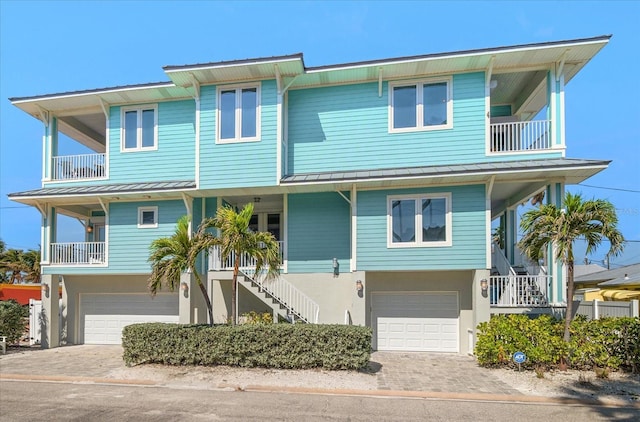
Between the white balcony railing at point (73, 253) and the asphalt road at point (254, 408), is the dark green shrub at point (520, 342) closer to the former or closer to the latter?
the asphalt road at point (254, 408)

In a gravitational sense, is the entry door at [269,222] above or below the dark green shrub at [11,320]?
above

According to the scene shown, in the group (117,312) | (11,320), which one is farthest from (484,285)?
(11,320)

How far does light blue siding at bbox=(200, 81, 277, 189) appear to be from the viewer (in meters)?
12.8

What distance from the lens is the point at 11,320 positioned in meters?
13.9

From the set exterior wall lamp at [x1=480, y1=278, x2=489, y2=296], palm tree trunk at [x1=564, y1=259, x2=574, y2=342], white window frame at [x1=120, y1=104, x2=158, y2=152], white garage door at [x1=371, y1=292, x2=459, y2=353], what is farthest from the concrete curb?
white window frame at [x1=120, y1=104, x2=158, y2=152]

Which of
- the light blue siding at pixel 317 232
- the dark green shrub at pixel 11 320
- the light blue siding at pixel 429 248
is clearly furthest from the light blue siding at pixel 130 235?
the light blue siding at pixel 429 248

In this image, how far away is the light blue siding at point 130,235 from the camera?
1426 centimetres

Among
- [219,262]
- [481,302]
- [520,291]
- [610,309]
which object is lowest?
[610,309]

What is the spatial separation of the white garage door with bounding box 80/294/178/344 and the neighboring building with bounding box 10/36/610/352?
7 cm

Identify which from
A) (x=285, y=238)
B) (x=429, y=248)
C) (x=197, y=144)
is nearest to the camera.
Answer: (x=429, y=248)

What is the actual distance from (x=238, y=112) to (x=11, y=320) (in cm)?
1042

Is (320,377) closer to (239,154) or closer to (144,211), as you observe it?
(239,154)

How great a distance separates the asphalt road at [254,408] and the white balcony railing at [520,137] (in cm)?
750

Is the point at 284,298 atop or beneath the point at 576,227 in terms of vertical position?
beneath
